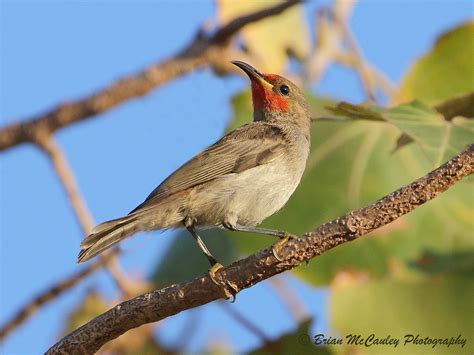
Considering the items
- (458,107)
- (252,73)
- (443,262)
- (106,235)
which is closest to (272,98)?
(252,73)

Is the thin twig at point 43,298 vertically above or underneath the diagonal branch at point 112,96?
underneath

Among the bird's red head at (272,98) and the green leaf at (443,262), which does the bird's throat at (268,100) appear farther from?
the green leaf at (443,262)

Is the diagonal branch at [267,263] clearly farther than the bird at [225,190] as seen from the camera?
No

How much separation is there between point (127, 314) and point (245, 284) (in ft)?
1.67

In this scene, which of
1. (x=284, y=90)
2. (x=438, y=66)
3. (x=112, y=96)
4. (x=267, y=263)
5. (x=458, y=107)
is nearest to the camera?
(x=267, y=263)

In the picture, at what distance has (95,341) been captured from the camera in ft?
12.6

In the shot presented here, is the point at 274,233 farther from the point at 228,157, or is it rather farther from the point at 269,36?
the point at 269,36

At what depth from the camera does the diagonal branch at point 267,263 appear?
11.8 ft

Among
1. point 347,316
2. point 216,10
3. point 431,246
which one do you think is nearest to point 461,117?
point 347,316

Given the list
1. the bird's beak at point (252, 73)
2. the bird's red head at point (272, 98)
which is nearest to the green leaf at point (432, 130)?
the bird's beak at point (252, 73)

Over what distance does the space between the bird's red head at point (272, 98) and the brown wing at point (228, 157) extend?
1.31ft

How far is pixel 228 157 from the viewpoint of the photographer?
5773 millimetres

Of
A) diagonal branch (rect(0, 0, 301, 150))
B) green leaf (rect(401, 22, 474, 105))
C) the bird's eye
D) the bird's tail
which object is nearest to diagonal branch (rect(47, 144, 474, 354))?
the bird's tail

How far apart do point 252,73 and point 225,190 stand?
129cm
